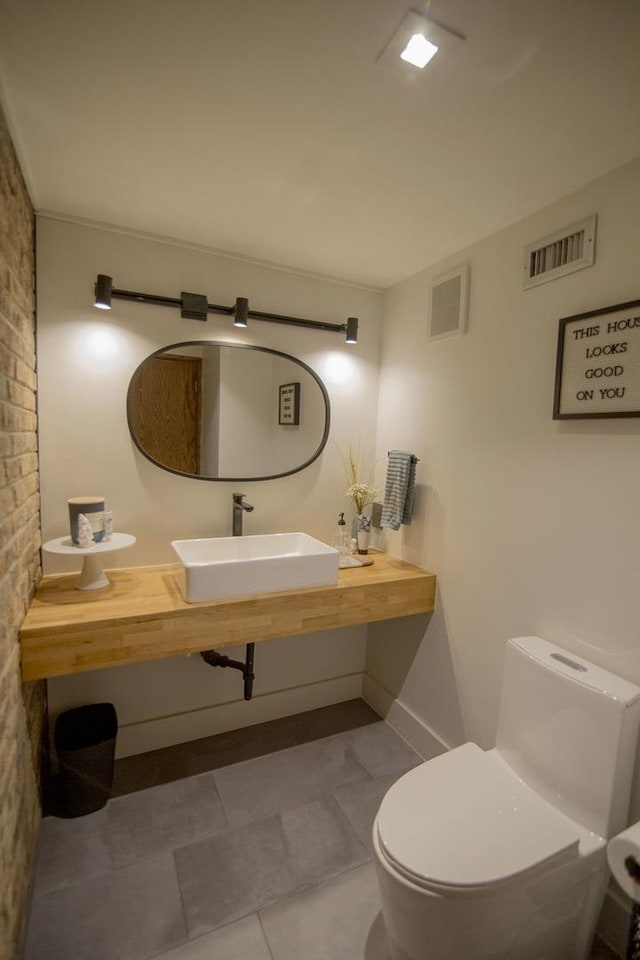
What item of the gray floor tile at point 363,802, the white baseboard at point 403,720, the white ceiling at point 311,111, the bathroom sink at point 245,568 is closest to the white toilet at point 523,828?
the gray floor tile at point 363,802

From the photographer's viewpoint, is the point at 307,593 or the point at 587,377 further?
the point at 307,593

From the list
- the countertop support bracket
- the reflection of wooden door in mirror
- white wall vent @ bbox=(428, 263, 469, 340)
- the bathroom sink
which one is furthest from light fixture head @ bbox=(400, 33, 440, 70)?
the countertop support bracket

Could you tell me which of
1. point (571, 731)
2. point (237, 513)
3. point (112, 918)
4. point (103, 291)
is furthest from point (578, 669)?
point (103, 291)

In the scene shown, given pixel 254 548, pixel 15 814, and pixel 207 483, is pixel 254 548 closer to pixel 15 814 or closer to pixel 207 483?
pixel 207 483

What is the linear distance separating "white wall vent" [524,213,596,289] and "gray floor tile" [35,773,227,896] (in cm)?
247

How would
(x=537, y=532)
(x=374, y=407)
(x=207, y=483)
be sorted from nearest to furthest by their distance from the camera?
(x=537, y=532) < (x=207, y=483) < (x=374, y=407)

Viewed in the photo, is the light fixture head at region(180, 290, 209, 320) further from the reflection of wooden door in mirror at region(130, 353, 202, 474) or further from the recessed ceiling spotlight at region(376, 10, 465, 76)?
the recessed ceiling spotlight at region(376, 10, 465, 76)

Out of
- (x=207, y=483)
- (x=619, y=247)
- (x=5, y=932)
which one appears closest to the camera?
(x=5, y=932)

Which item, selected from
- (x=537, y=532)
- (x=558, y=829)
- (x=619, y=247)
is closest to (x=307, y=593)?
(x=537, y=532)

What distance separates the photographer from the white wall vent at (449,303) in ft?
6.43

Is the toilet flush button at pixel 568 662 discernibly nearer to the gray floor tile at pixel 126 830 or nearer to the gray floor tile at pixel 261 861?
the gray floor tile at pixel 261 861

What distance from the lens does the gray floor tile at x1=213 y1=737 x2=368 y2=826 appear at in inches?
74.2

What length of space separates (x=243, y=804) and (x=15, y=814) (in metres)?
0.91

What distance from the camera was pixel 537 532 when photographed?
1.65 m
